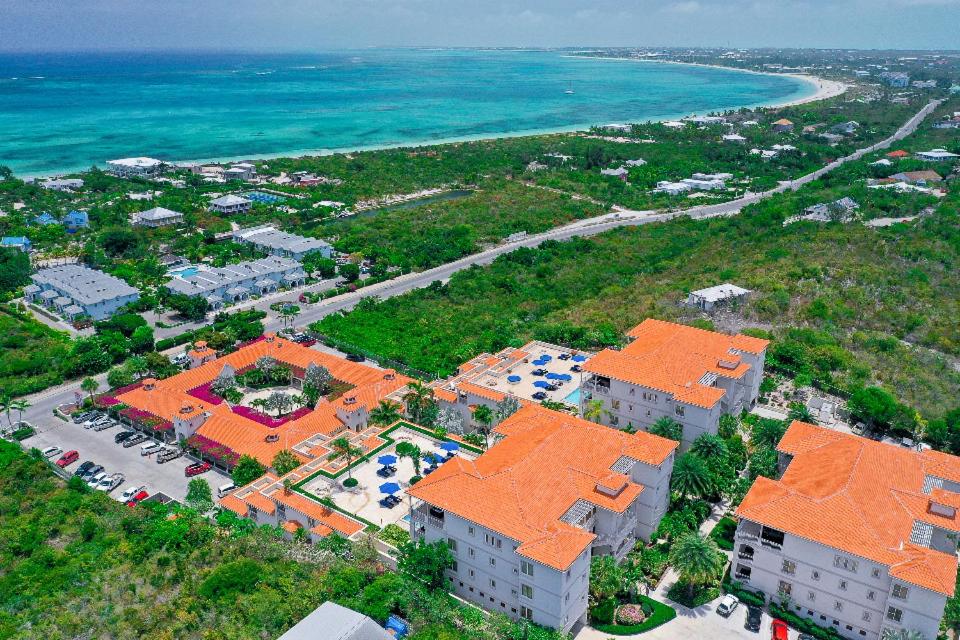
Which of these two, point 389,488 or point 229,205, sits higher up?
point 229,205

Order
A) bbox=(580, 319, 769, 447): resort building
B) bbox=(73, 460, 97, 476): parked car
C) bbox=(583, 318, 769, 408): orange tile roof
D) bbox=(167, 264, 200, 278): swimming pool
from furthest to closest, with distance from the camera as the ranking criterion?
bbox=(167, 264, 200, 278): swimming pool
bbox=(73, 460, 97, 476): parked car
bbox=(583, 318, 769, 408): orange tile roof
bbox=(580, 319, 769, 447): resort building

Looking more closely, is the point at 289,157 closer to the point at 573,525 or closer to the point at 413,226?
the point at 413,226

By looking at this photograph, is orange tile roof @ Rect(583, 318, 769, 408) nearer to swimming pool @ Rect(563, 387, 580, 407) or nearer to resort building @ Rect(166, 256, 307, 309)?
swimming pool @ Rect(563, 387, 580, 407)

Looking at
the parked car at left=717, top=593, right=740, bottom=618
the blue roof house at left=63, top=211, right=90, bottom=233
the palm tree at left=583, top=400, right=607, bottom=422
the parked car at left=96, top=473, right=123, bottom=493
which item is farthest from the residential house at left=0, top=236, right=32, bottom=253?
the parked car at left=717, top=593, right=740, bottom=618

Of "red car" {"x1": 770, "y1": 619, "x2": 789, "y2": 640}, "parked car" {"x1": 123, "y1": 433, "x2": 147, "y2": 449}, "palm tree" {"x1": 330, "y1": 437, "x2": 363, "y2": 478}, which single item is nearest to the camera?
"red car" {"x1": 770, "y1": 619, "x2": 789, "y2": 640}

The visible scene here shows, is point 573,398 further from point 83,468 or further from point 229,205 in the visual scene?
point 229,205

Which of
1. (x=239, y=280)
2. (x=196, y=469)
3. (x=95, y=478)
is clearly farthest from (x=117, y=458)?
(x=239, y=280)

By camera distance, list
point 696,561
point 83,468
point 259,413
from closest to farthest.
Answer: point 696,561
point 83,468
point 259,413
